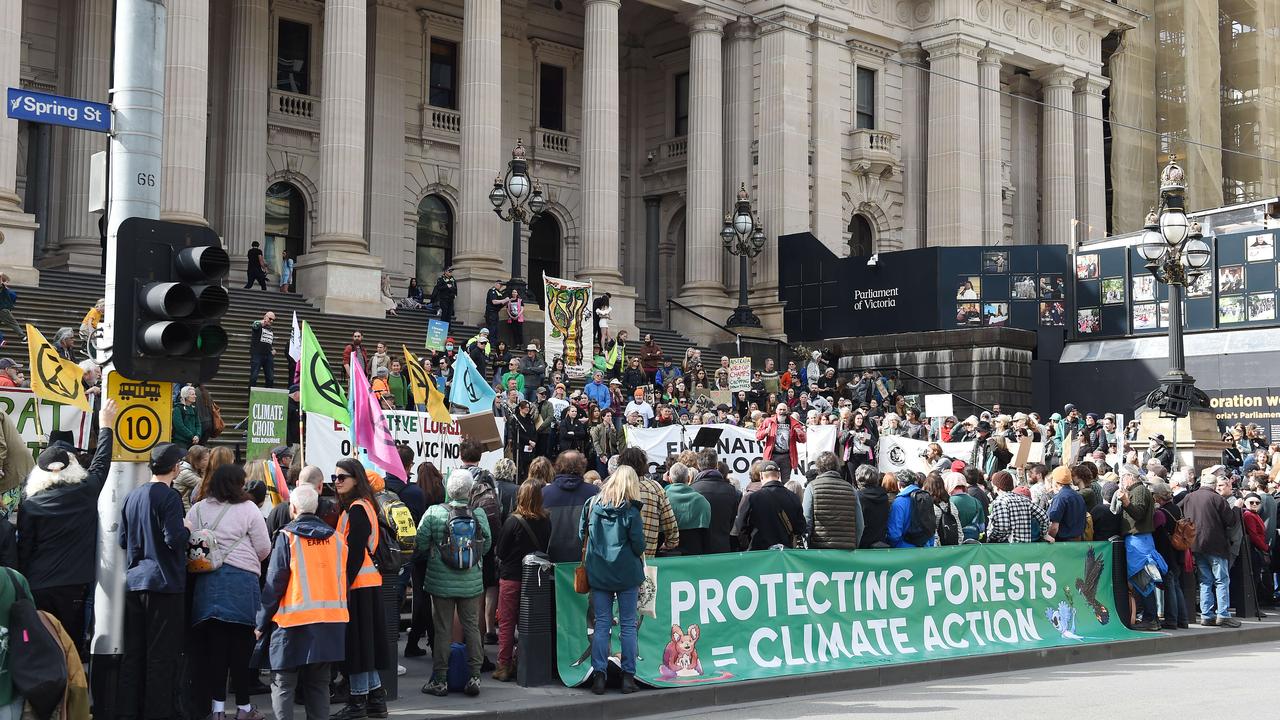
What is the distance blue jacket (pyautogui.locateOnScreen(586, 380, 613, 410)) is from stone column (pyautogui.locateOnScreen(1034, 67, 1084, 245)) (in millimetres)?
27486

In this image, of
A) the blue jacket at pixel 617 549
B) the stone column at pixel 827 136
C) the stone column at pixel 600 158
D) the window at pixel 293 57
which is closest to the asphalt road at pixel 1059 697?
the blue jacket at pixel 617 549

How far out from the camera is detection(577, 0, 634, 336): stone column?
120ft

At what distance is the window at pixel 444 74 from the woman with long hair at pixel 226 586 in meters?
31.6

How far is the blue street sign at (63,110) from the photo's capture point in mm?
9352

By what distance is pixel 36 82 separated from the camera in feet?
104

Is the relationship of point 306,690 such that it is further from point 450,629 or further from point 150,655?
point 450,629

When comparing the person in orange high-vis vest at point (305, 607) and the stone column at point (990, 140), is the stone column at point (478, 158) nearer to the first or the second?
the stone column at point (990, 140)

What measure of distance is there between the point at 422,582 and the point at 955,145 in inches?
1353

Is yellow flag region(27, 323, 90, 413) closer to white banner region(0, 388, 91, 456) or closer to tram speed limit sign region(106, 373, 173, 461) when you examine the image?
white banner region(0, 388, 91, 456)

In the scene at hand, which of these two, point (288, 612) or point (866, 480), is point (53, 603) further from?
point (866, 480)

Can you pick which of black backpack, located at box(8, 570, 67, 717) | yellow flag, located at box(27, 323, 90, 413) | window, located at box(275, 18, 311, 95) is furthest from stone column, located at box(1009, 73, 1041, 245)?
black backpack, located at box(8, 570, 67, 717)

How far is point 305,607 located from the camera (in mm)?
9367

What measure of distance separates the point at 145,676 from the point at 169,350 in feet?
7.12

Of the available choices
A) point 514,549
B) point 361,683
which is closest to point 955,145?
point 514,549
